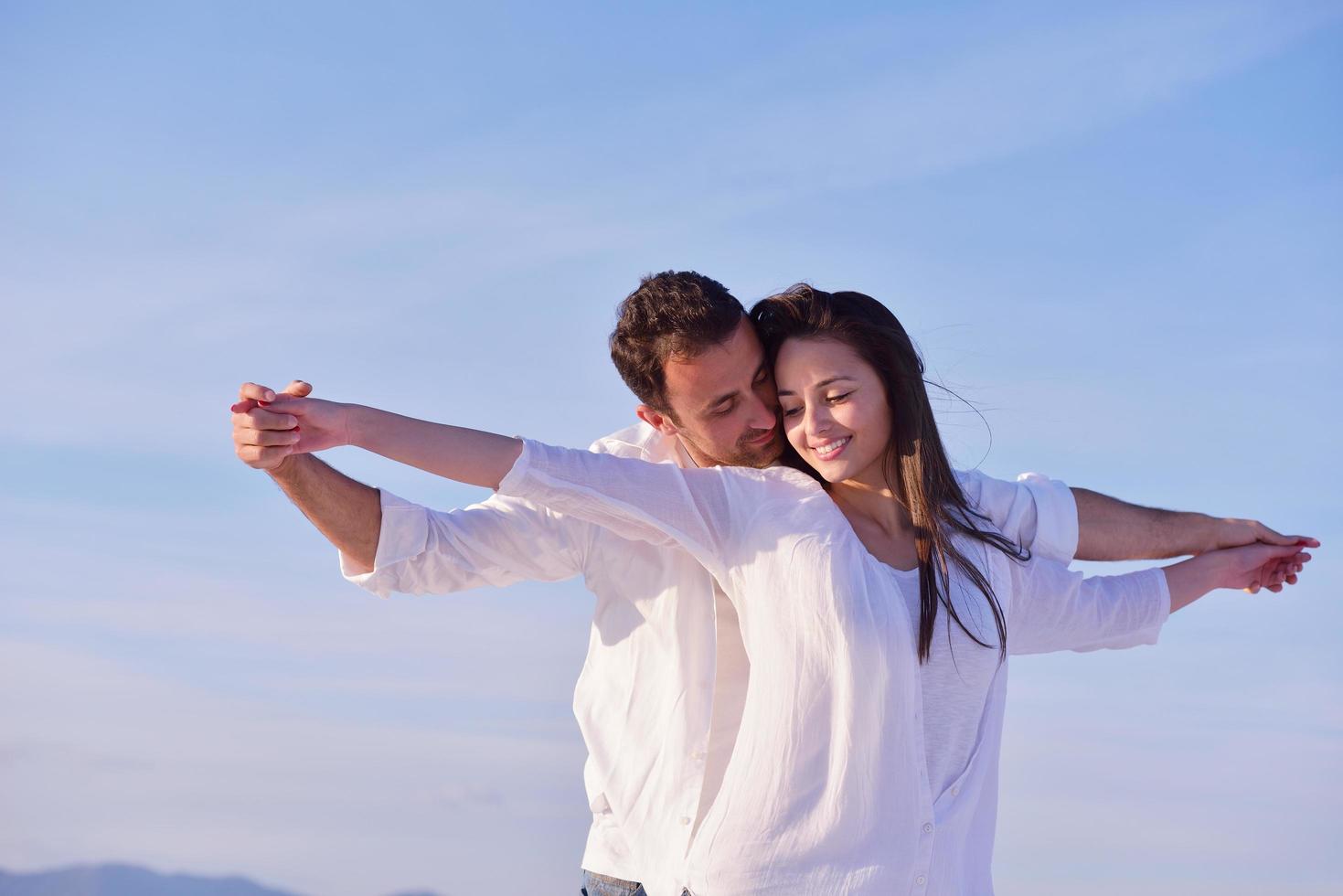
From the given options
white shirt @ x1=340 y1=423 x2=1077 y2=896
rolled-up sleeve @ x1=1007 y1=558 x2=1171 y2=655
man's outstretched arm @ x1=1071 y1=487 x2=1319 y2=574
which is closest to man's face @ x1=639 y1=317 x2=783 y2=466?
white shirt @ x1=340 y1=423 x2=1077 y2=896

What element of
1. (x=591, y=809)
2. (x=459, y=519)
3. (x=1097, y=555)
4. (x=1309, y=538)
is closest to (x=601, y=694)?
(x=591, y=809)

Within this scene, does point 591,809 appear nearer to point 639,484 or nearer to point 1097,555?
point 639,484

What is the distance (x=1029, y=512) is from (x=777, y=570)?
3.06 ft

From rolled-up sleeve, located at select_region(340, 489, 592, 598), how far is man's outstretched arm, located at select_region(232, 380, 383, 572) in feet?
0.13

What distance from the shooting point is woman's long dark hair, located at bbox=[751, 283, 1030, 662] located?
3.43 m

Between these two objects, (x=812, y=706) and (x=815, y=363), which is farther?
(x=815, y=363)

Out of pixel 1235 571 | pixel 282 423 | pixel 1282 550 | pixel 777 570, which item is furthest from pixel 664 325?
pixel 1282 550

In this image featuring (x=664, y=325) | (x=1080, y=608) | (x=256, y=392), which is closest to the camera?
(x=256, y=392)

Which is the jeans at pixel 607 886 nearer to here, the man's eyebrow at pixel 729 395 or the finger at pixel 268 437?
the man's eyebrow at pixel 729 395

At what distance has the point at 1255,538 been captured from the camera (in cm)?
415

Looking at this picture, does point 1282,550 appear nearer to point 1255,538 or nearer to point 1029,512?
point 1255,538

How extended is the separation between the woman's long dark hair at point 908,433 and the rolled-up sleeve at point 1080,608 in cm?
10

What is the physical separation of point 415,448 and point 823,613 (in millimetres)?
1084

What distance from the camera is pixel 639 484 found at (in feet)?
10.7
